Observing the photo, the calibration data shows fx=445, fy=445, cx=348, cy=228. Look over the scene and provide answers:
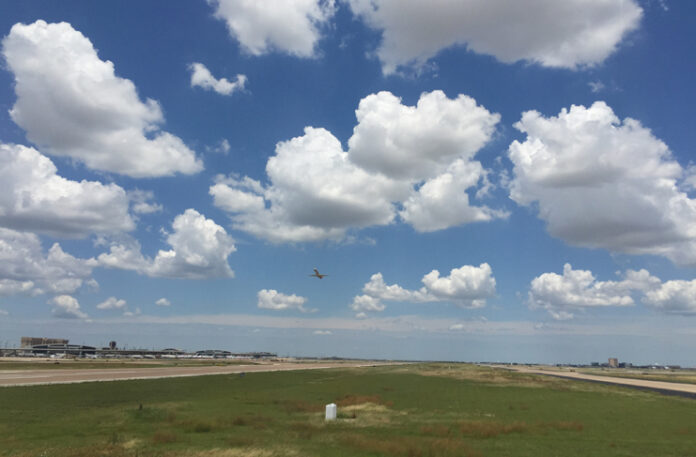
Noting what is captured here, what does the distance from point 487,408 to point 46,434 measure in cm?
4645

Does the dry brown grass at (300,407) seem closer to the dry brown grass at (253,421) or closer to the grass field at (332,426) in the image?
the grass field at (332,426)

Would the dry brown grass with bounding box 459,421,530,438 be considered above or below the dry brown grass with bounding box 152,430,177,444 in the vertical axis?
below

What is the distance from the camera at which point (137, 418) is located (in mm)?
42781

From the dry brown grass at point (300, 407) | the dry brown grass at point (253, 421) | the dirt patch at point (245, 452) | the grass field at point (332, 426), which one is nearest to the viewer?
the dirt patch at point (245, 452)

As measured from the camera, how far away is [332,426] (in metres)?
40.9

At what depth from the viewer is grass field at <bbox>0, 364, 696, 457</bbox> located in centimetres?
3105

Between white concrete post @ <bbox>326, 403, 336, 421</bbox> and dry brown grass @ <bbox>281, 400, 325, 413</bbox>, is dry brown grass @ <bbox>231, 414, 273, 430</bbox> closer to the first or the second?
white concrete post @ <bbox>326, 403, 336, 421</bbox>

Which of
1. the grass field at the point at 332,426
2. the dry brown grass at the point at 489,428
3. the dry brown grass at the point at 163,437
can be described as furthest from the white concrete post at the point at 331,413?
the dry brown grass at the point at 163,437

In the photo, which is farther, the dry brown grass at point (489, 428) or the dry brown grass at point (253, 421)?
the dry brown grass at point (253, 421)

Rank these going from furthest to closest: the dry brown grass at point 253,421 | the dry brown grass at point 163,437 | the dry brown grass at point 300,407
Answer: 1. the dry brown grass at point 300,407
2. the dry brown grass at point 253,421
3. the dry brown grass at point 163,437

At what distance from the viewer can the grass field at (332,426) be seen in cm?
3105

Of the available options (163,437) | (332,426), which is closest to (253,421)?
(332,426)

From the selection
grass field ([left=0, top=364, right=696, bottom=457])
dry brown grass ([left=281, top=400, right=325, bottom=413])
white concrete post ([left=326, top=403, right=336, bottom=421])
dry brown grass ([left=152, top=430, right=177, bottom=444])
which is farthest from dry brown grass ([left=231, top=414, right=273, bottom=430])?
dry brown grass ([left=152, top=430, right=177, bottom=444])

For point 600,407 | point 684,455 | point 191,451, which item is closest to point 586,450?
point 684,455
